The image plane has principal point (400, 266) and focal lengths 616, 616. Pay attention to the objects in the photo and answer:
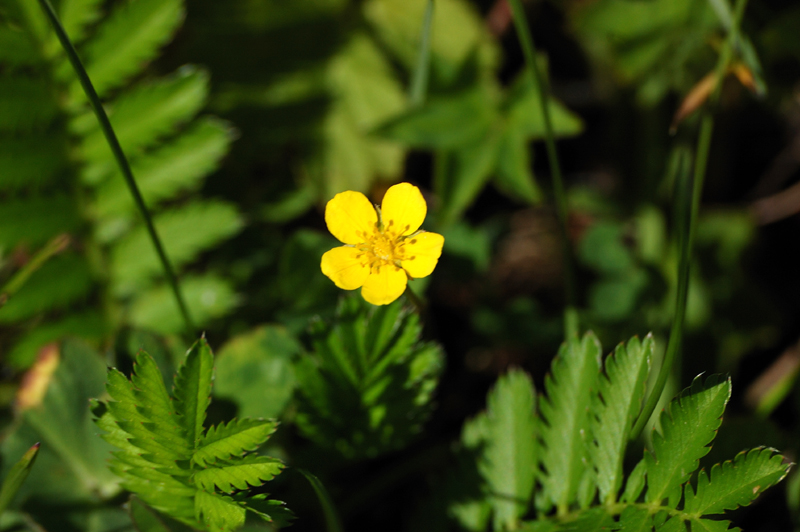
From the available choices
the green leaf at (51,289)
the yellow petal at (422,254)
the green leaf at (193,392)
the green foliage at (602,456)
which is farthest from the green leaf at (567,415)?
the green leaf at (51,289)

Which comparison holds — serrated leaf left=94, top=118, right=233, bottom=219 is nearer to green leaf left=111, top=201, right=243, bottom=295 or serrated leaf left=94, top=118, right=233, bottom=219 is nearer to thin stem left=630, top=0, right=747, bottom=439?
green leaf left=111, top=201, right=243, bottom=295

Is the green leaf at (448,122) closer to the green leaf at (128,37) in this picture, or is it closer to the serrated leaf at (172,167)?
the serrated leaf at (172,167)

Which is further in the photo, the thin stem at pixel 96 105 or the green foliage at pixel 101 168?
the green foliage at pixel 101 168

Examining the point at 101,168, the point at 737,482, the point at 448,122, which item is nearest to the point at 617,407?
the point at 737,482

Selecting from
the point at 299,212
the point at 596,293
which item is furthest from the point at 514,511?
the point at 299,212

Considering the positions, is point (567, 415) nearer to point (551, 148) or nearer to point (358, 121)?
point (551, 148)
